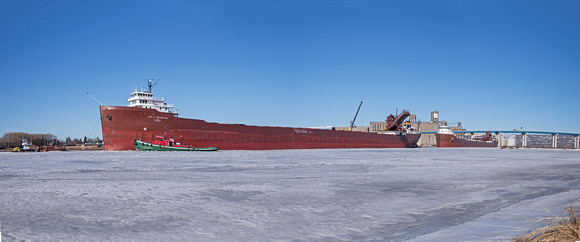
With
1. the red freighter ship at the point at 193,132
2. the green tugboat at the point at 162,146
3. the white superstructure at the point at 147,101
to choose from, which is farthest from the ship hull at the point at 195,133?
the white superstructure at the point at 147,101

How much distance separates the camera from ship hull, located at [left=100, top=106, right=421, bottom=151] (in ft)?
71.4

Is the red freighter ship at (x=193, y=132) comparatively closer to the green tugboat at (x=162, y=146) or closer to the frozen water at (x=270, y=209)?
the green tugboat at (x=162, y=146)

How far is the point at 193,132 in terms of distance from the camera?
23.7 m

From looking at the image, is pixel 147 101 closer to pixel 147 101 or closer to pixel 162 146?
pixel 147 101

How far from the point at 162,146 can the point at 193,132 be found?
9.31 ft

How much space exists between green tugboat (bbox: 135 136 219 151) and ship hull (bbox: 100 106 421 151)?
473mm

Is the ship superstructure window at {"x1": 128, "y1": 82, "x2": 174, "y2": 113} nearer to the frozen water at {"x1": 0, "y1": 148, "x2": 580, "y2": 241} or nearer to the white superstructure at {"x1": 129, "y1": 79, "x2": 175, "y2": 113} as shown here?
the white superstructure at {"x1": 129, "y1": 79, "x2": 175, "y2": 113}

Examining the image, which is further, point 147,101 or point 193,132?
point 147,101

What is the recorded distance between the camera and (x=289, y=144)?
1168 inches

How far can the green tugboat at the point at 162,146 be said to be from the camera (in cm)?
2117

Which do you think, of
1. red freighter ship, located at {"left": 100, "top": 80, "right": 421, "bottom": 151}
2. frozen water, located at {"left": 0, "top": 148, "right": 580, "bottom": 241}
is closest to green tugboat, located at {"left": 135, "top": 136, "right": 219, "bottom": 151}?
red freighter ship, located at {"left": 100, "top": 80, "right": 421, "bottom": 151}

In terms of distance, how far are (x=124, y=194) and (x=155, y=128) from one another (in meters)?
18.0

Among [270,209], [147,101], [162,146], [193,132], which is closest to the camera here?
[270,209]

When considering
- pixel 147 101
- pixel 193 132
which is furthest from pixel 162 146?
pixel 147 101
